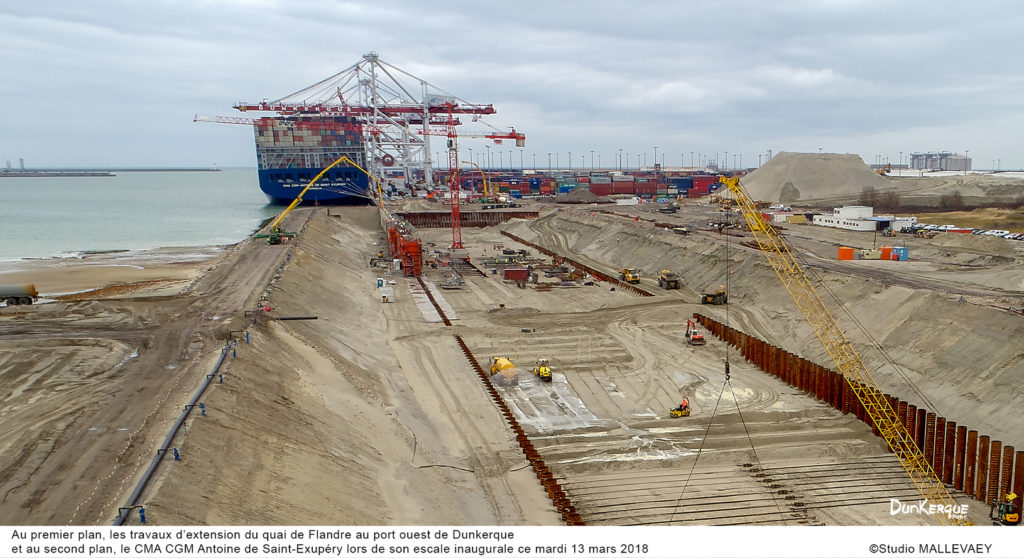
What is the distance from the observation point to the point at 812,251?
55.1m

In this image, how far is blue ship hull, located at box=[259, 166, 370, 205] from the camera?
432 ft

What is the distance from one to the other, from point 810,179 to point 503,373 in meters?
111

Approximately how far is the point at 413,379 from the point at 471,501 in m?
11.6

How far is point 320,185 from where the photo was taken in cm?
13112

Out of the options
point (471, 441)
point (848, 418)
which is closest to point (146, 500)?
point (471, 441)

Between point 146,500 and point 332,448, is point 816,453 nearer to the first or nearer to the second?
point 332,448

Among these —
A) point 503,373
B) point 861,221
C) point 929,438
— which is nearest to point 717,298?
point 503,373

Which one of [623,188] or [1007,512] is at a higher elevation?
[623,188]

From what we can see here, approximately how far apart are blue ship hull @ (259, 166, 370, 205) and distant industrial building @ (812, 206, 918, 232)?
8987 centimetres

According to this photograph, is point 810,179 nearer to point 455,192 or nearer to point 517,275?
point 455,192

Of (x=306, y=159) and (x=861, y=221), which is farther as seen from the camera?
(x=306, y=159)

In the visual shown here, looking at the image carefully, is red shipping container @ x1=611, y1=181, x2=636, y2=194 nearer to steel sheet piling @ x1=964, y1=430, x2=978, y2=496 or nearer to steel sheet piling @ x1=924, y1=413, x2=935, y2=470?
steel sheet piling @ x1=924, y1=413, x2=935, y2=470

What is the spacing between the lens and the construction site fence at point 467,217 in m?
106

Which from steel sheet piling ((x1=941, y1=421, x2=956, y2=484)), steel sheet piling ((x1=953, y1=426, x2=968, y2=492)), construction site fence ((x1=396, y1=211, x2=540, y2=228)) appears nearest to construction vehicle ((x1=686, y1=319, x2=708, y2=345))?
steel sheet piling ((x1=941, y1=421, x2=956, y2=484))
